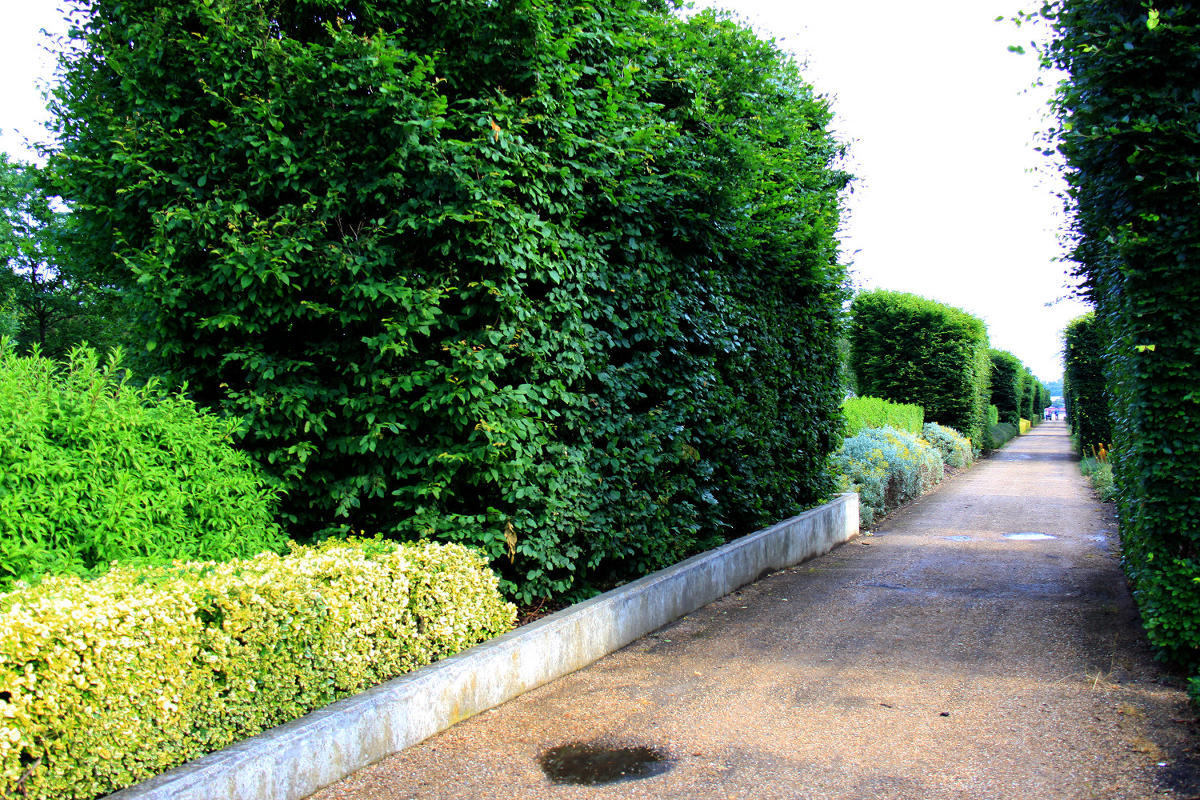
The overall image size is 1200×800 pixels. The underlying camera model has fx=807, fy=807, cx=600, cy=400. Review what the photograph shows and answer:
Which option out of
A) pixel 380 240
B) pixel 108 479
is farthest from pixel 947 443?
pixel 108 479

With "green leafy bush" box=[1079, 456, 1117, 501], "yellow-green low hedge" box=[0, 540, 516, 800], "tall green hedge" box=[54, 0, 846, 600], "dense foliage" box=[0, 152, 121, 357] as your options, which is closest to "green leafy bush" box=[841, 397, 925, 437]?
"green leafy bush" box=[1079, 456, 1117, 501]

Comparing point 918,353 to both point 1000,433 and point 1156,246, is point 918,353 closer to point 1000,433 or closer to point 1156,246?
point 1000,433

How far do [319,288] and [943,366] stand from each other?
74.1 ft

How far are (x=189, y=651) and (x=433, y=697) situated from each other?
1463 millimetres

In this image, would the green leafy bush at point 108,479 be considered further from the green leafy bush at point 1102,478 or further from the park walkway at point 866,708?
the green leafy bush at point 1102,478

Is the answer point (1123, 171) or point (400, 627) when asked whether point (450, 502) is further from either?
point (1123, 171)

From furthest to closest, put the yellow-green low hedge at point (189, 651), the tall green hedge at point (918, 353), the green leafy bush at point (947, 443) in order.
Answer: the tall green hedge at point (918, 353), the green leafy bush at point (947, 443), the yellow-green low hedge at point (189, 651)

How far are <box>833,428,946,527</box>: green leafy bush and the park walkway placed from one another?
545 cm

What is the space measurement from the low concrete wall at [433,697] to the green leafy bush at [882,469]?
6.37 meters

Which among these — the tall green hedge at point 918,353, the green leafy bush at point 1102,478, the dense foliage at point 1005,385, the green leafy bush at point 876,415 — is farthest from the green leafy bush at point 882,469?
the dense foliage at point 1005,385

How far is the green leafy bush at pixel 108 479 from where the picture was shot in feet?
12.5

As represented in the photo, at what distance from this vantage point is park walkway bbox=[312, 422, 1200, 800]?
3857 millimetres

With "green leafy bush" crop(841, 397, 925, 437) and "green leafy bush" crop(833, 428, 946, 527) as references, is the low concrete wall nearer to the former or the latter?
"green leafy bush" crop(833, 428, 946, 527)

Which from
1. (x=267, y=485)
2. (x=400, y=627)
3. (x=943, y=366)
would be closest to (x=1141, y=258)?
(x=400, y=627)
